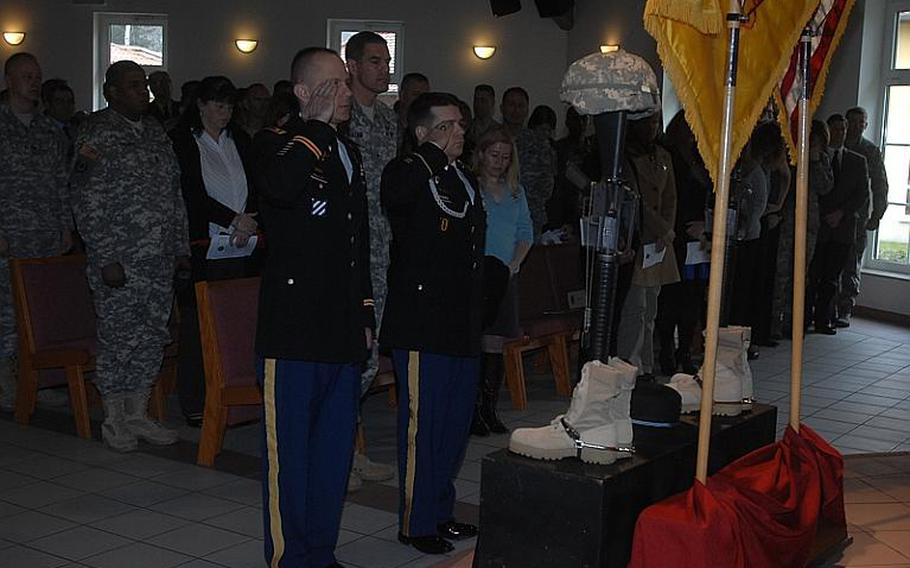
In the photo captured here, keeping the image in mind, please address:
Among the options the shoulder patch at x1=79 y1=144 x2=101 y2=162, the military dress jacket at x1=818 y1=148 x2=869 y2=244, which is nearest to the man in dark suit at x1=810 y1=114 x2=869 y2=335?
the military dress jacket at x1=818 y1=148 x2=869 y2=244

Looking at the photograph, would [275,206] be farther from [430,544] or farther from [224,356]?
[224,356]

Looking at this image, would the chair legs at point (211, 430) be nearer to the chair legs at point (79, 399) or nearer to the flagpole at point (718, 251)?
the chair legs at point (79, 399)

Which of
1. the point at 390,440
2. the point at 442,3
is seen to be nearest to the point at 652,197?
the point at 390,440

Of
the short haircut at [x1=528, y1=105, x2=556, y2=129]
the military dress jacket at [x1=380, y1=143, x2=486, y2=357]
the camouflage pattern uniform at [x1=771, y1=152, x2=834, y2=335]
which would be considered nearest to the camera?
the military dress jacket at [x1=380, y1=143, x2=486, y2=357]

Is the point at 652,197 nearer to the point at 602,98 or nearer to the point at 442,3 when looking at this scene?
the point at 602,98

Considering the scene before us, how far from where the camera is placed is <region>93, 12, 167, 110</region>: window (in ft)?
44.4

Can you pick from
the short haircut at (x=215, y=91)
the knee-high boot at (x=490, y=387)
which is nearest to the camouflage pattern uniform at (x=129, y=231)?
the short haircut at (x=215, y=91)

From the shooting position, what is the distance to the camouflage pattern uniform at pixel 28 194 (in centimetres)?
580

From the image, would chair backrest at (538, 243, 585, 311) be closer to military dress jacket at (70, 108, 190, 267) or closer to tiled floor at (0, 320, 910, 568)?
tiled floor at (0, 320, 910, 568)

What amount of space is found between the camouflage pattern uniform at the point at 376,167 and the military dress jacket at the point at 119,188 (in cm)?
112

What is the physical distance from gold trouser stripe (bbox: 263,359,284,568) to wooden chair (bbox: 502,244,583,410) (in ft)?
9.10

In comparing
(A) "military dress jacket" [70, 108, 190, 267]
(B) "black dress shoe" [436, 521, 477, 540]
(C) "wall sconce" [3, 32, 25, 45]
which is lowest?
(B) "black dress shoe" [436, 521, 477, 540]

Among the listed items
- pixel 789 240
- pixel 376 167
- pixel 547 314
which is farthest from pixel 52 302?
pixel 789 240

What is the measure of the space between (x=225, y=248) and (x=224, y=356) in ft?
2.42
